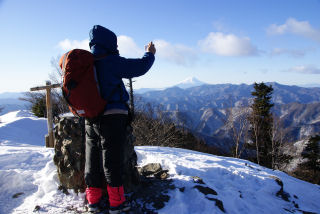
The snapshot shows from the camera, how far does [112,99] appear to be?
A: 2.81 m

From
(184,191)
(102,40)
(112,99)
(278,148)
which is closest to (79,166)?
(112,99)

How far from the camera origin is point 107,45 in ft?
9.21

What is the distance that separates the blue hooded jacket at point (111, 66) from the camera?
9.05 feet

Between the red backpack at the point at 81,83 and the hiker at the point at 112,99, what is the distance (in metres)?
0.10

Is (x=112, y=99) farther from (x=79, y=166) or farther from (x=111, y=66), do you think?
(x=79, y=166)

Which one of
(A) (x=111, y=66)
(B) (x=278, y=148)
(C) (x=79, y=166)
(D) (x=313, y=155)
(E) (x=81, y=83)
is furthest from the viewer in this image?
(D) (x=313, y=155)

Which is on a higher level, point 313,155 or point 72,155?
point 72,155

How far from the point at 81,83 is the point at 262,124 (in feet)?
80.0

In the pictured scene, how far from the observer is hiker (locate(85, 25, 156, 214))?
9.08 ft

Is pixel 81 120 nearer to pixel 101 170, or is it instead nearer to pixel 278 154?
pixel 101 170

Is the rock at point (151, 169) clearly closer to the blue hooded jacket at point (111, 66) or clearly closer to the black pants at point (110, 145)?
the black pants at point (110, 145)

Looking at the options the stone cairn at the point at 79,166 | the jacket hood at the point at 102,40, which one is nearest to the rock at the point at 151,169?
the stone cairn at the point at 79,166

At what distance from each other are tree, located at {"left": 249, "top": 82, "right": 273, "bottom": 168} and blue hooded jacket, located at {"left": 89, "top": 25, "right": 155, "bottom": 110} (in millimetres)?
20882

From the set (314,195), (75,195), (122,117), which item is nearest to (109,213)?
(75,195)
